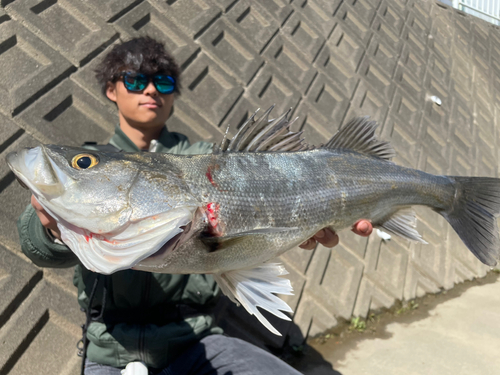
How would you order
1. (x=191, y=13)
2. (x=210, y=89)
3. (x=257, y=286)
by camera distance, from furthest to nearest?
(x=191, y=13) → (x=210, y=89) → (x=257, y=286)

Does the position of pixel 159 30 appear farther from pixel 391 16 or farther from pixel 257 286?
pixel 391 16

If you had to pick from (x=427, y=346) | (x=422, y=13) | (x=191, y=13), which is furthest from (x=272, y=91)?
(x=422, y=13)

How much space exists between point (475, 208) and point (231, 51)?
2952mm

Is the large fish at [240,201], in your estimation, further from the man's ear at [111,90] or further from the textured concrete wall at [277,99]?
the textured concrete wall at [277,99]

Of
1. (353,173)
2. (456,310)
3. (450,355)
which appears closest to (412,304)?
(456,310)

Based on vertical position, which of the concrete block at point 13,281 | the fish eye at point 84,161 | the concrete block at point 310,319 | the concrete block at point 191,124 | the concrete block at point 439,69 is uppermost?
the concrete block at point 439,69

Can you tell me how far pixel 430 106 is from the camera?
251 inches

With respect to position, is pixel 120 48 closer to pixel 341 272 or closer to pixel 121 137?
pixel 121 137

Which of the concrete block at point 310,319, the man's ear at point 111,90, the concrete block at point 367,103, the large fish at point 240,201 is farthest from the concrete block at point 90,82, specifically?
the concrete block at point 367,103

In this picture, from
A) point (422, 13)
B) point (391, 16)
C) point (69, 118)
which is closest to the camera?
point (69, 118)

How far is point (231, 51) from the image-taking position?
431cm

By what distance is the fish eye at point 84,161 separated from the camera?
146 centimetres

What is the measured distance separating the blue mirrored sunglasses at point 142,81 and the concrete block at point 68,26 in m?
0.97

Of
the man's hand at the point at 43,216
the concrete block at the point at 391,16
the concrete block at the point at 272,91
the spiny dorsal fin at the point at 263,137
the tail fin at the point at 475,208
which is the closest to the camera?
the man's hand at the point at 43,216
